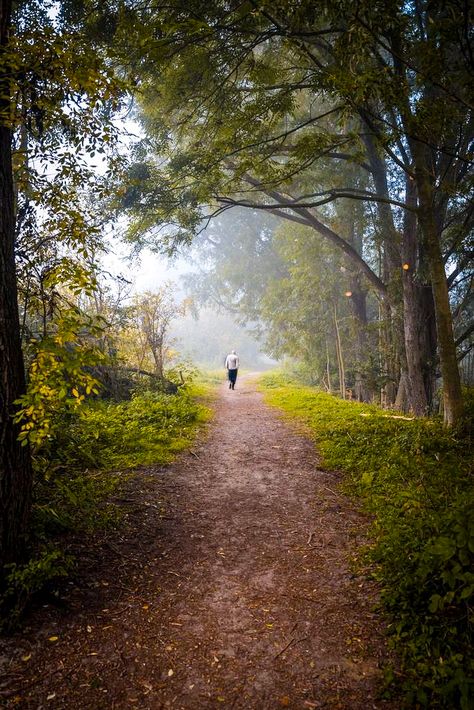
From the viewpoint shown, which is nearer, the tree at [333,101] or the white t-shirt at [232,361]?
the tree at [333,101]

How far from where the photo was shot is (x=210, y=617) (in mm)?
3168

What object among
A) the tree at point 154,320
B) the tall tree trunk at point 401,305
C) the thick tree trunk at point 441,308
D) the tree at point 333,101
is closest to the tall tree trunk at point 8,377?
the tree at point 333,101

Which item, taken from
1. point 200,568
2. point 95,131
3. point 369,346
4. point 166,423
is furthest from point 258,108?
point 369,346

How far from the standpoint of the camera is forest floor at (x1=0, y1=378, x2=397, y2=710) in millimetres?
2471

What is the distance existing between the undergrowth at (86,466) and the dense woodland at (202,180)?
0.33 ft

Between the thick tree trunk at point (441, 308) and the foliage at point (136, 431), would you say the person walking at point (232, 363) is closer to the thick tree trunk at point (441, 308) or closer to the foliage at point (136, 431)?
the foliage at point (136, 431)

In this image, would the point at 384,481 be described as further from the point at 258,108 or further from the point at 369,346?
the point at 369,346

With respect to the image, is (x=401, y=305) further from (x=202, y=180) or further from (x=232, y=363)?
(x=232, y=363)

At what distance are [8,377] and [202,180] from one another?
22.7ft

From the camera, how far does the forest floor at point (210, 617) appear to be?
97.3 inches

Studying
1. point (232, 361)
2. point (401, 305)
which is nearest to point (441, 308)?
point (401, 305)

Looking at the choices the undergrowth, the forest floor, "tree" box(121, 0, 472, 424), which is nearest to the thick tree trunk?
"tree" box(121, 0, 472, 424)

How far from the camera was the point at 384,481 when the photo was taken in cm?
536

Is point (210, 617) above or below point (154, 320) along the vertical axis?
below
